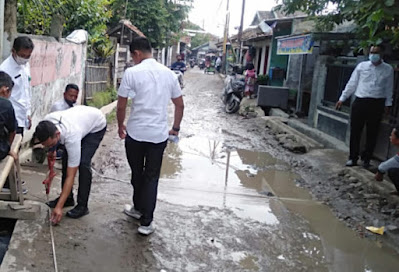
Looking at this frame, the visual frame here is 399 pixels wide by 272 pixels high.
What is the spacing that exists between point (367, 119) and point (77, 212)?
441 centimetres

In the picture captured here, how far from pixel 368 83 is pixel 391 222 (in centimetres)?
228

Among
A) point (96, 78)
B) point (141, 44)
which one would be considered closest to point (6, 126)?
point (141, 44)

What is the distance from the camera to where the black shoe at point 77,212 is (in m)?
3.85

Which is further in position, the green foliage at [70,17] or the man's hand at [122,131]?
the green foliage at [70,17]

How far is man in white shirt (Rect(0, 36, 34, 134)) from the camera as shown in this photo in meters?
4.02

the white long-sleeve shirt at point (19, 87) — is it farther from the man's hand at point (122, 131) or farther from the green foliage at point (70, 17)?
the green foliage at point (70, 17)

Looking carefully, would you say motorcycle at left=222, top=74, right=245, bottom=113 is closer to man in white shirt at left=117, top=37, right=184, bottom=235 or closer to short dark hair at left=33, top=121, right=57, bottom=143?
man in white shirt at left=117, top=37, right=184, bottom=235

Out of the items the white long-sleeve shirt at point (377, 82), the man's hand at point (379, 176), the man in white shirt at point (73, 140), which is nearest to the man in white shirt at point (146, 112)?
the man in white shirt at point (73, 140)

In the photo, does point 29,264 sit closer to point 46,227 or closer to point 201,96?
point 46,227

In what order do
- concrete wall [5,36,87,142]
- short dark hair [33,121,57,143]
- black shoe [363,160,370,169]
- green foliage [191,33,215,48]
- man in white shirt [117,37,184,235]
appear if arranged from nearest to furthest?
1. short dark hair [33,121,57,143]
2. man in white shirt [117,37,184,235]
3. concrete wall [5,36,87,142]
4. black shoe [363,160,370,169]
5. green foliage [191,33,215,48]

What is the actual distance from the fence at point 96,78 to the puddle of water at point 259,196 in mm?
3685

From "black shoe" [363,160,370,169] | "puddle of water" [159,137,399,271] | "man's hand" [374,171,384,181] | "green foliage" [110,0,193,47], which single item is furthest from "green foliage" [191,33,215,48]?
"man's hand" [374,171,384,181]

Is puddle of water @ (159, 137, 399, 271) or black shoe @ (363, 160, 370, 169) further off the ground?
black shoe @ (363, 160, 370, 169)

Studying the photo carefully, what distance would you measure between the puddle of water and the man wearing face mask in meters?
1.15
